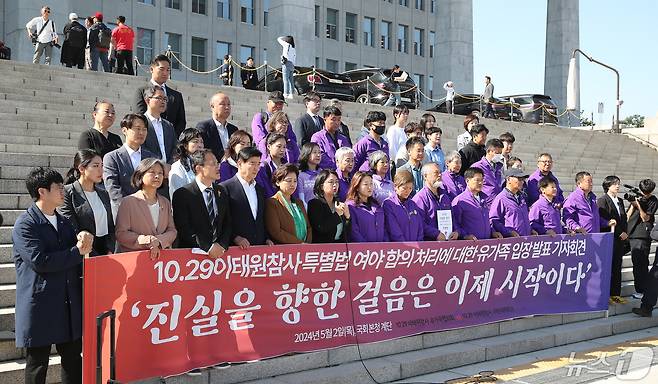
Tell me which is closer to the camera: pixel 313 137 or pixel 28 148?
pixel 313 137

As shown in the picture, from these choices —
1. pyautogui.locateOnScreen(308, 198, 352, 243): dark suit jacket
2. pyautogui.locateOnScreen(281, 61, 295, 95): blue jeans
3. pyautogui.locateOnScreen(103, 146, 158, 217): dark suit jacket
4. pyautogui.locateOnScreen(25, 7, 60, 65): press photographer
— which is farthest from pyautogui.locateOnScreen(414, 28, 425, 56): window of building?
pyautogui.locateOnScreen(103, 146, 158, 217): dark suit jacket

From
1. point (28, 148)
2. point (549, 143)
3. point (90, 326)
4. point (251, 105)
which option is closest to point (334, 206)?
point (90, 326)

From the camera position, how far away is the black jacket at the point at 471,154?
10930 mm

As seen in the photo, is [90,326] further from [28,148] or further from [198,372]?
[28,148]

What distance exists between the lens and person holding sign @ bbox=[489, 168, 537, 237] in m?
9.08

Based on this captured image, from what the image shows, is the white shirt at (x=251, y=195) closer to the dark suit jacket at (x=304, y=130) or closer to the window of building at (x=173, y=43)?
the dark suit jacket at (x=304, y=130)

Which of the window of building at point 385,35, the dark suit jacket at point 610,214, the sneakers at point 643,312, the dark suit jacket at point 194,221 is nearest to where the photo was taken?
the dark suit jacket at point 194,221

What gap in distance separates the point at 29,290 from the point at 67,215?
0.76 meters

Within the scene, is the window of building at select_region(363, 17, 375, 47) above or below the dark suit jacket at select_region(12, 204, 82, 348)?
above

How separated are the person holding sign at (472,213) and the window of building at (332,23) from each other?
4609 cm

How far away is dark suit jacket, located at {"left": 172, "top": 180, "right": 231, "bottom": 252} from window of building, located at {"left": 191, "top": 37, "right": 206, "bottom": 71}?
40.4 metres

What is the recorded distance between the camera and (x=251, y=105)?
18266mm

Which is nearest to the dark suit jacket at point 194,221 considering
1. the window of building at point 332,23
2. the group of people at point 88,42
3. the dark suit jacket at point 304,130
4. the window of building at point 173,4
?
the dark suit jacket at point 304,130

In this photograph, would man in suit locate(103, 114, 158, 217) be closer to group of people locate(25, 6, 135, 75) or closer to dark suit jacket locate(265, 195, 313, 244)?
dark suit jacket locate(265, 195, 313, 244)
